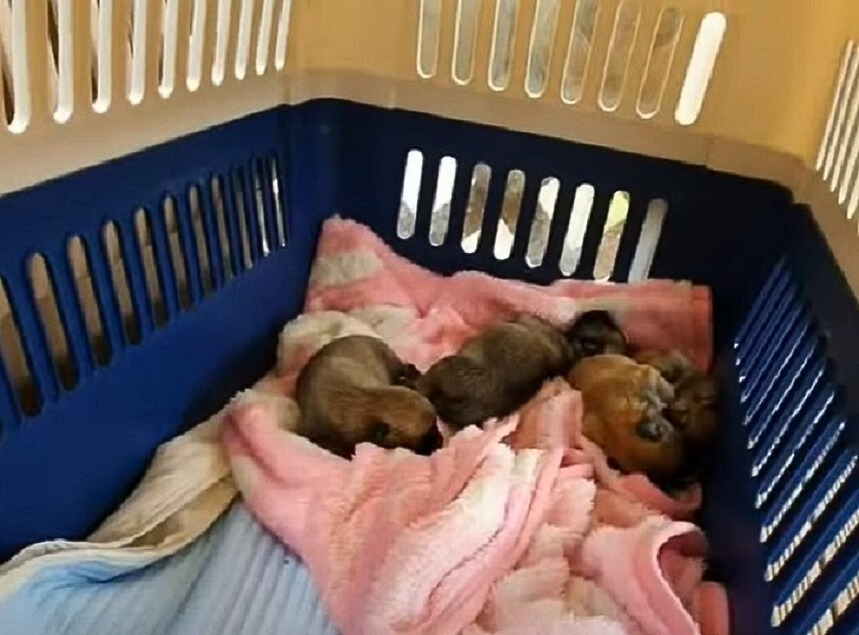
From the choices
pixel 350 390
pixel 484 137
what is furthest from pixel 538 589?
pixel 484 137

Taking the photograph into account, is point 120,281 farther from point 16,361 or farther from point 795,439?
point 795,439

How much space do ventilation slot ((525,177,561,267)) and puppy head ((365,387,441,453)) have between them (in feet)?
0.82

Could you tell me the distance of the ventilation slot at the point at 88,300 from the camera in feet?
2.70

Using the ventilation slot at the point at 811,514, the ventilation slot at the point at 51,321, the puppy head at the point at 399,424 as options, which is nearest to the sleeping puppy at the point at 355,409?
the puppy head at the point at 399,424

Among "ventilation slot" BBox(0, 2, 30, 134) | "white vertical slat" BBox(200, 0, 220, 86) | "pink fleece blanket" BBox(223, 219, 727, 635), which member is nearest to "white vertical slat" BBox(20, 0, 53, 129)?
"ventilation slot" BBox(0, 2, 30, 134)

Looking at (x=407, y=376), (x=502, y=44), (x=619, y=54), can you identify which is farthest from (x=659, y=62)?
(x=407, y=376)

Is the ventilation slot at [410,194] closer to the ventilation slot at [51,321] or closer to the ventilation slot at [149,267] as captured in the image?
the ventilation slot at [149,267]

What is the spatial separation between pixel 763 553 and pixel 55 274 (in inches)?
19.0

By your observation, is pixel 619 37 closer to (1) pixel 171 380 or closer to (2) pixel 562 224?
(2) pixel 562 224

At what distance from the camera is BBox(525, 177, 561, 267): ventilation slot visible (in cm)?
113

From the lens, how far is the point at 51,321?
81 cm

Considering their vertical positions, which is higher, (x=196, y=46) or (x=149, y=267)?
(x=196, y=46)

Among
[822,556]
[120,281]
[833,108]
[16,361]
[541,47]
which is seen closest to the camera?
[822,556]

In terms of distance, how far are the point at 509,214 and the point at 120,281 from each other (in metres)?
0.41
